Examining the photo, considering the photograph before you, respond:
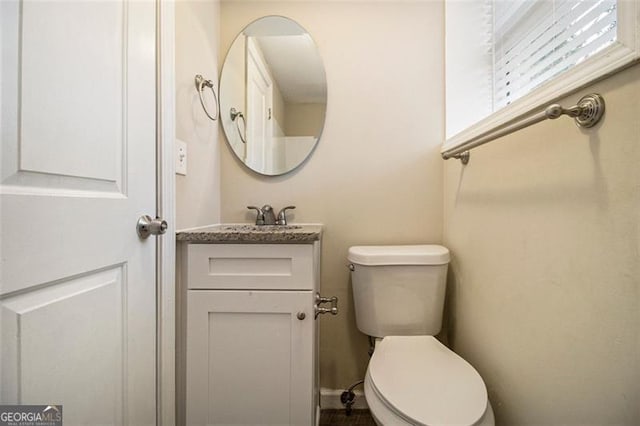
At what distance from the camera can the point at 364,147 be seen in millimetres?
1409

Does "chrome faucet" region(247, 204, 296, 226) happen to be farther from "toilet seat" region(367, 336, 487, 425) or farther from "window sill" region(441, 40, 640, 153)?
"window sill" region(441, 40, 640, 153)

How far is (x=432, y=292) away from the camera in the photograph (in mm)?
1182

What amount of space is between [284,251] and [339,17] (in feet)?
3.88

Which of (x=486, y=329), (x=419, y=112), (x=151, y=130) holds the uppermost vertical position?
(x=419, y=112)

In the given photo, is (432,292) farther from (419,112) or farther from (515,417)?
(419,112)

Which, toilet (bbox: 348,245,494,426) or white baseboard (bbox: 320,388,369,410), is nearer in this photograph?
toilet (bbox: 348,245,494,426)

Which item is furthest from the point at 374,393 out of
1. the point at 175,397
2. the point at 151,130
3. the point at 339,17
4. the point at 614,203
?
the point at 339,17

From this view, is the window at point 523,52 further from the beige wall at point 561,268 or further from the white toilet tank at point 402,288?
the white toilet tank at point 402,288

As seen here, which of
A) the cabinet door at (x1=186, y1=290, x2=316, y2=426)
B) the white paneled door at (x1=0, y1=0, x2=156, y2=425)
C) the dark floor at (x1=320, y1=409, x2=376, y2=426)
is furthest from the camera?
the dark floor at (x1=320, y1=409, x2=376, y2=426)

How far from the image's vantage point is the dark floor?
50.2 inches

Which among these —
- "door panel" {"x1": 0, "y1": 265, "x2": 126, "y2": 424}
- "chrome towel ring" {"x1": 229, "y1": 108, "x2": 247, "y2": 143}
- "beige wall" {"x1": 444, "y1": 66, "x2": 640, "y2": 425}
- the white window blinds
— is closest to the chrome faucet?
"chrome towel ring" {"x1": 229, "y1": 108, "x2": 247, "y2": 143}

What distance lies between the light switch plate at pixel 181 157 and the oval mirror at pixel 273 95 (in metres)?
0.39

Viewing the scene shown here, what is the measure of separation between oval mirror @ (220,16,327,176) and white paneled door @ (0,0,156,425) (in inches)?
23.3

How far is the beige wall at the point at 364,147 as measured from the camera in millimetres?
1398
